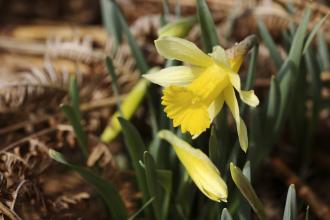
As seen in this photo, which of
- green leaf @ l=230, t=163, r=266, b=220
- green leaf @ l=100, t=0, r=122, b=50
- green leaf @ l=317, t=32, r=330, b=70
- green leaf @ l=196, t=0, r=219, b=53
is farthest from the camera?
green leaf @ l=317, t=32, r=330, b=70

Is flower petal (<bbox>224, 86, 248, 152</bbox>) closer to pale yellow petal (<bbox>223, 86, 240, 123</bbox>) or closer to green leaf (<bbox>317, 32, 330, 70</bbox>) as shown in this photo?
pale yellow petal (<bbox>223, 86, 240, 123</bbox>)

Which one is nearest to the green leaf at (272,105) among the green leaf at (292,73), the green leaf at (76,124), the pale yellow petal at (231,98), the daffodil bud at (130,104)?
the green leaf at (292,73)

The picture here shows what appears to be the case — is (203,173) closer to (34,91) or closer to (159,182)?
(159,182)

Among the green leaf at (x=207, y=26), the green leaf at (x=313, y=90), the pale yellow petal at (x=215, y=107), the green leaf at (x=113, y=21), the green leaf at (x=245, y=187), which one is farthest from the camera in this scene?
the green leaf at (x=113, y=21)

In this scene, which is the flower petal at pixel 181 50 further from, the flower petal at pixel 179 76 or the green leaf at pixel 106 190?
the green leaf at pixel 106 190

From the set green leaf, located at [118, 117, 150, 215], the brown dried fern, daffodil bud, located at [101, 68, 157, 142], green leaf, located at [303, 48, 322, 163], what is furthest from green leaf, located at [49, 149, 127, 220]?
green leaf, located at [303, 48, 322, 163]

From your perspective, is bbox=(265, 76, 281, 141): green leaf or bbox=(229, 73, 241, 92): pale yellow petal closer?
bbox=(229, 73, 241, 92): pale yellow petal

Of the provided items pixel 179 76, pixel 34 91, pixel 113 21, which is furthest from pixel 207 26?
pixel 34 91
